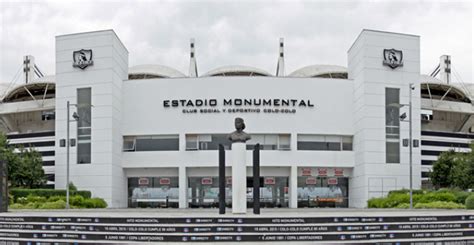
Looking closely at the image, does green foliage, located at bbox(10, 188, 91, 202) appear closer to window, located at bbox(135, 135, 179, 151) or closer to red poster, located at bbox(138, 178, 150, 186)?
red poster, located at bbox(138, 178, 150, 186)

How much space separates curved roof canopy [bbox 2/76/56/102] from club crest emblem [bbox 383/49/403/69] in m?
35.9

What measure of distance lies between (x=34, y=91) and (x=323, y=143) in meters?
35.8

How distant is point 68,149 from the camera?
4534 centimetres

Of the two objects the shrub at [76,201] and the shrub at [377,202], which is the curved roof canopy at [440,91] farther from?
the shrub at [76,201]

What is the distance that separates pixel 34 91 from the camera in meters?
68.3

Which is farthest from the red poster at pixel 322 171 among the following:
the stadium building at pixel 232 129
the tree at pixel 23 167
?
the tree at pixel 23 167

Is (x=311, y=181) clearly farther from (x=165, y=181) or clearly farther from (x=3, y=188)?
(x=3, y=188)

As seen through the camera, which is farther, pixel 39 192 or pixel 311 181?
pixel 311 181

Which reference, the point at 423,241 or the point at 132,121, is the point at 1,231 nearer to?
the point at 423,241

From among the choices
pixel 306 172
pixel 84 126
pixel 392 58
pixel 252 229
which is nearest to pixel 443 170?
pixel 392 58

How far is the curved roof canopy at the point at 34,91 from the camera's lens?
2586 inches

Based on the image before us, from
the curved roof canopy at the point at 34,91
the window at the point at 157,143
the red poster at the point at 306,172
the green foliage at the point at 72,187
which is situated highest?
the curved roof canopy at the point at 34,91

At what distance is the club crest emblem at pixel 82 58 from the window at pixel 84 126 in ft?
6.83

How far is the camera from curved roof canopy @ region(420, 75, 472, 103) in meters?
65.6
